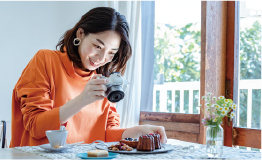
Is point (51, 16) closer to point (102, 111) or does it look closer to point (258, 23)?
point (102, 111)

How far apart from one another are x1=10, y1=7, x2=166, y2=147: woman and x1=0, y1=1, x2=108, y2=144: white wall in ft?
3.82

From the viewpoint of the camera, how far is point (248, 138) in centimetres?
199

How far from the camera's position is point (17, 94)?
51.6 inches

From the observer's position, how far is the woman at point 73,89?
3.95 feet

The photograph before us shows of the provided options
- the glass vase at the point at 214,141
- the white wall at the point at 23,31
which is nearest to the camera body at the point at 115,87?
the glass vase at the point at 214,141

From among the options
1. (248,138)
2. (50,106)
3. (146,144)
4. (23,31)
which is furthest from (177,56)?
(146,144)

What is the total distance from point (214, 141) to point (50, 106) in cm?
68

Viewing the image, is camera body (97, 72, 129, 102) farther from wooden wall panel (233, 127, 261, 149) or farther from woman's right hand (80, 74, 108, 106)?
wooden wall panel (233, 127, 261, 149)

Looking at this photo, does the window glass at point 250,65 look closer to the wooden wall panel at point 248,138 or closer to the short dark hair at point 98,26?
the wooden wall panel at point 248,138

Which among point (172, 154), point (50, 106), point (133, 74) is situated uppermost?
point (133, 74)

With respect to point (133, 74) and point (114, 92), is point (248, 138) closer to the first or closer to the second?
Answer: point (133, 74)

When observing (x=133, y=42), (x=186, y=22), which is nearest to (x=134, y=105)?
(x=133, y=42)

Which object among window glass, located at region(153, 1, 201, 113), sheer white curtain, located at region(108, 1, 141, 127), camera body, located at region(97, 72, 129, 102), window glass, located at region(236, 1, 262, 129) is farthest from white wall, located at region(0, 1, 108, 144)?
camera body, located at region(97, 72, 129, 102)

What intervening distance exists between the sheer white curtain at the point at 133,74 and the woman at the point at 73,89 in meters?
0.92
